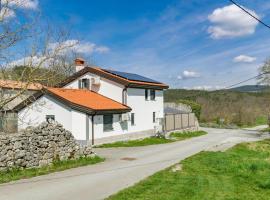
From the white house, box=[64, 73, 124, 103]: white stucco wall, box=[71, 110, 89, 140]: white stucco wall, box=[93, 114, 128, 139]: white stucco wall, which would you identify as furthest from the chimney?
box=[71, 110, 89, 140]: white stucco wall

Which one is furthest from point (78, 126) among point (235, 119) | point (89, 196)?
point (235, 119)

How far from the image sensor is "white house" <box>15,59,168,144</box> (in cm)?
2464

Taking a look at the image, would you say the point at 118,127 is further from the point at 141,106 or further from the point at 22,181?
the point at 22,181

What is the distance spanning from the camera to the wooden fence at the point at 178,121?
34875 mm

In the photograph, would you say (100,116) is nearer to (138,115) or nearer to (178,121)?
(138,115)

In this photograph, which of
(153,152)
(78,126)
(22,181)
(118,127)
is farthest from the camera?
(118,127)

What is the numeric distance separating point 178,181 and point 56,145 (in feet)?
19.8

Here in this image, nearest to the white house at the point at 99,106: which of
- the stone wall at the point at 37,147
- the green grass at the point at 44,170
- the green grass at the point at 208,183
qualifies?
the stone wall at the point at 37,147

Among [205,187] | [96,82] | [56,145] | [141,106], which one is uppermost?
[96,82]

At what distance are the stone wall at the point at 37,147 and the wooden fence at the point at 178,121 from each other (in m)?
18.7

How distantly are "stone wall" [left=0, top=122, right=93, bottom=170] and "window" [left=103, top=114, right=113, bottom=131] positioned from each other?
9275mm

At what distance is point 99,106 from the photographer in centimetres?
2600

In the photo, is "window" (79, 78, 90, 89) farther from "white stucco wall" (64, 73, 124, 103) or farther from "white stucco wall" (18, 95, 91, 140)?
"white stucco wall" (18, 95, 91, 140)

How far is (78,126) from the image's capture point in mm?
24547
